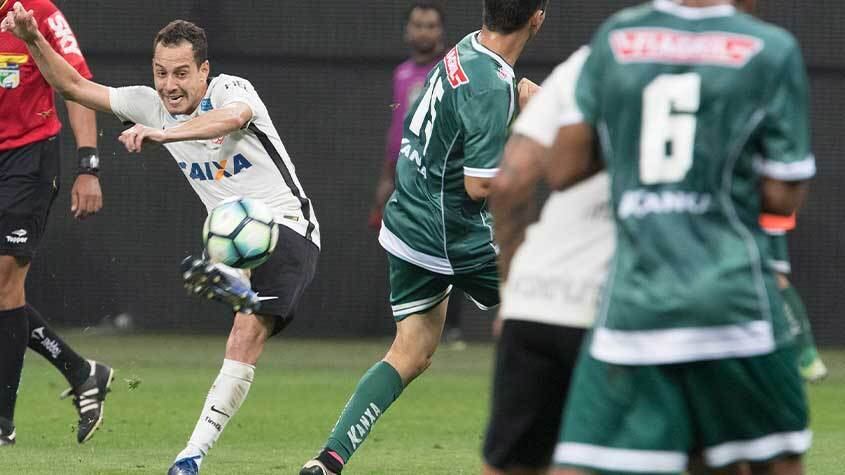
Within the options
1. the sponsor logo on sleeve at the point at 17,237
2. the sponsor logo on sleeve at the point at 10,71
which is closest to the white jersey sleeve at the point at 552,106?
the sponsor logo on sleeve at the point at 17,237

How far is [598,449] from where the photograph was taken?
3188mm

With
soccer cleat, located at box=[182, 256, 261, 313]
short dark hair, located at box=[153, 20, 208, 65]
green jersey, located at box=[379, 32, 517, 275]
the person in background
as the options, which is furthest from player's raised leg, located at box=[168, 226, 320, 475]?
the person in background

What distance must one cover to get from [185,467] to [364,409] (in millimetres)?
723

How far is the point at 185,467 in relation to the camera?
581 centimetres

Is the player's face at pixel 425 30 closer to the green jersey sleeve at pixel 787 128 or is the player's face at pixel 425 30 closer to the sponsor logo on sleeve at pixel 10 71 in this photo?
the sponsor logo on sleeve at pixel 10 71

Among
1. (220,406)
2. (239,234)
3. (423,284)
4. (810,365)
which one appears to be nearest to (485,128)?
(423,284)

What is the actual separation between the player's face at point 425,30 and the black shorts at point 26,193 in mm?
3916

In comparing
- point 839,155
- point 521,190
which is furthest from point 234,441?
point 839,155

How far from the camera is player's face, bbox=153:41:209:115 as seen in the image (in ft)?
20.5

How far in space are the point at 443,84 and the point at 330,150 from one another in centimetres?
A: 629

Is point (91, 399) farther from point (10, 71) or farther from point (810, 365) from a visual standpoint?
point (810, 365)

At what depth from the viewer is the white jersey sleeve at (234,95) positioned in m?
6.18

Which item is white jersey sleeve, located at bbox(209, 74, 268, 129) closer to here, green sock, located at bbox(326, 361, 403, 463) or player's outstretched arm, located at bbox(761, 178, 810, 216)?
green sock, located at bbox(326, 361, 403, 463)

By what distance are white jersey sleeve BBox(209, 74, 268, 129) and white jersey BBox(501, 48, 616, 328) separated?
8.90 ft
